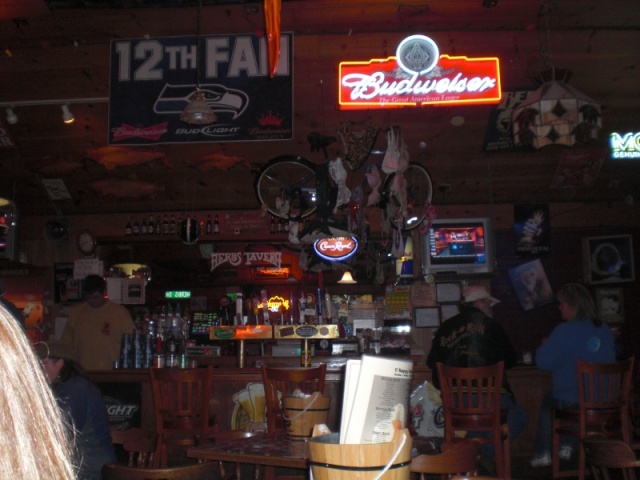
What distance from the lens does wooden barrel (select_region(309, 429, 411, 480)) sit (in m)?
1.42

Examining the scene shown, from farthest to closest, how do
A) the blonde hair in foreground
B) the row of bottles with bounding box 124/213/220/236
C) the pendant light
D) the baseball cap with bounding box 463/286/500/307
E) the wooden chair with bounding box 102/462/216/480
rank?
the row of bottles with bounding box 124/213/220/236, the baseball cap with bounding box 463/286/500/307, the pendant light, the wooden chair with bounding box 102/462/216/480, the blonde hair in foreground

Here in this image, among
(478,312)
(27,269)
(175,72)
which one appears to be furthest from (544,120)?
(27,269)

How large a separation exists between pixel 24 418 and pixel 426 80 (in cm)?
560

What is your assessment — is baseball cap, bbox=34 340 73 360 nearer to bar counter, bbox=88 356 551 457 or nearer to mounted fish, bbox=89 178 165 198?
bar counter, bbox=88 356 551 457

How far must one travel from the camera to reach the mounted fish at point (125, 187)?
872cm

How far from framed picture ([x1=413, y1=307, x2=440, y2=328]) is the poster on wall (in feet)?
4.65

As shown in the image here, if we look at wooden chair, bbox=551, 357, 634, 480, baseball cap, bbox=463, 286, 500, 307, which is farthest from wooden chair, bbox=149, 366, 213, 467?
wooden chair, bbox=551, 357, 634, 480

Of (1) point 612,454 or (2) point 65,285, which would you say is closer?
(1) point 612,454

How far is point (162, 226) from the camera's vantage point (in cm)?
934

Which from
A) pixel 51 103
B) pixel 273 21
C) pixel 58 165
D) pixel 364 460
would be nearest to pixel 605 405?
pixel 273 21

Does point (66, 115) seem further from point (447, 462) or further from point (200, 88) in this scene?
point (447, 462)

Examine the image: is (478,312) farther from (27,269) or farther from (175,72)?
(27,269)

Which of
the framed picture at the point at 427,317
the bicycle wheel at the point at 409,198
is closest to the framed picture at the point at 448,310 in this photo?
the framed picture at the point at 427,317

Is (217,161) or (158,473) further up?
(217,161)
